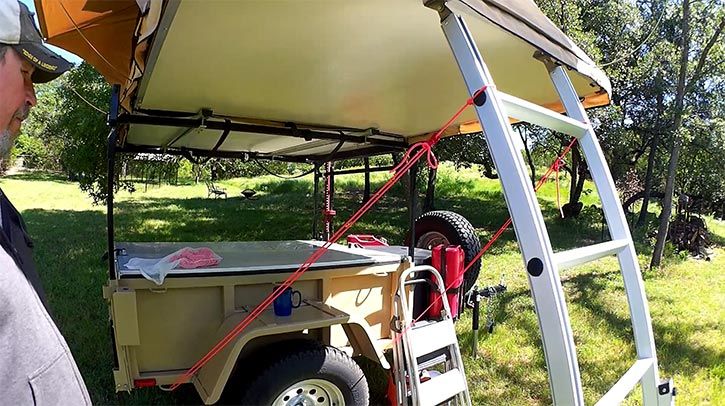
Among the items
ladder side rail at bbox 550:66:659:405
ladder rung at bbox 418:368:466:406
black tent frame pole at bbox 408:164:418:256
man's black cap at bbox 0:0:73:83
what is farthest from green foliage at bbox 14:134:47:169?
ladder side rail at bbox 550:66:659:405

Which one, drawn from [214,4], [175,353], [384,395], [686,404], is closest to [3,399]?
[214,4]

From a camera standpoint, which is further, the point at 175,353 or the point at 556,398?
the point at 175,353

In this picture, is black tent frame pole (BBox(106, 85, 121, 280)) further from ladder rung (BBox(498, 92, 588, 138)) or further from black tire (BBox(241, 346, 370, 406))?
ladder rung (BBox(498, 92, 588, 138))

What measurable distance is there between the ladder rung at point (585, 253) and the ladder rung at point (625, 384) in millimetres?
430

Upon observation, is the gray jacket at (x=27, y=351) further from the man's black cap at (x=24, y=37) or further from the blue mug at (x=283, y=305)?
the blue mug at (x=283, y=305)

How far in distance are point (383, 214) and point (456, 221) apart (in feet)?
28.3

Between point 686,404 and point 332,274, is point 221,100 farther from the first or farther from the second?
point 686,404

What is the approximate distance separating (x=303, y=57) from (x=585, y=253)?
56.3 inches

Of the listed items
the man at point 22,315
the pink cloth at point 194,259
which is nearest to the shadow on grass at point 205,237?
the pink cloth at point 194,259

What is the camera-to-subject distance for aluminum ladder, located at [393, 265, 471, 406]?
2.63m

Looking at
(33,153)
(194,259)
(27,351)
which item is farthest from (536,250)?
(33,153)

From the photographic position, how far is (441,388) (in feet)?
8.81

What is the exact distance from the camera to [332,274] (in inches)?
118

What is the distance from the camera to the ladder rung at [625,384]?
160cm
